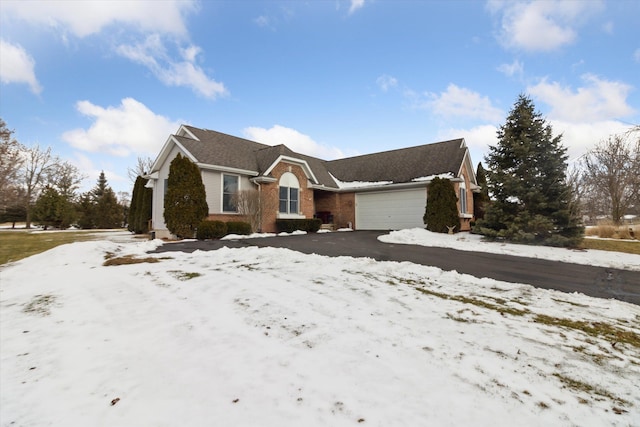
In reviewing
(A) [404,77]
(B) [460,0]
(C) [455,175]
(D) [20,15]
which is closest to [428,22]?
(B) [460,0]

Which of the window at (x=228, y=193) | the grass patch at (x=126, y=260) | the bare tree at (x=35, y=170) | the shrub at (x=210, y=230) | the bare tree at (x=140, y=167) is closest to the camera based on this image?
the grass patch at (x=126, y=260)

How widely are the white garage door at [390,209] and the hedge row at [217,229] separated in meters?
9.67

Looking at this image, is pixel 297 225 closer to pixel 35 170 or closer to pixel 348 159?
pixel 348 159

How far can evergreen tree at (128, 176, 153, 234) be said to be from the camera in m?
20.1

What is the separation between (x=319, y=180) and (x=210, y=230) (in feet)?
32.0

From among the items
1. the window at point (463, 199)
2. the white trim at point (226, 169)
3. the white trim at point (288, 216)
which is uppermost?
the white trim at point (226, 169)

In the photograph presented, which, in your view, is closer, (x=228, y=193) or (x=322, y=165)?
(x=228, y=193)

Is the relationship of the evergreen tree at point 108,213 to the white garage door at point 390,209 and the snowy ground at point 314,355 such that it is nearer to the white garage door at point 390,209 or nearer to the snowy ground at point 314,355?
the white garage door at point 390,209

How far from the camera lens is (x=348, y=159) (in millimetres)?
24875

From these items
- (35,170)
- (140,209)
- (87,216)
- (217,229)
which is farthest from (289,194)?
(35,170)

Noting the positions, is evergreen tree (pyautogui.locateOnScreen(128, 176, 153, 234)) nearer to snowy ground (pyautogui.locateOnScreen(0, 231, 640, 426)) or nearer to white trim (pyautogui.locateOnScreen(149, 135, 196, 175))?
white trim (pyautogui.locateOnScreen(149, 135, 196, 175))

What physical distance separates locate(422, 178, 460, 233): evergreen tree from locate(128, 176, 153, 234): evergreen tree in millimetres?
19075

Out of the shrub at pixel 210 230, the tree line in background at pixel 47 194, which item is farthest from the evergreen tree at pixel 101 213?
the shrub at pixel 210 230

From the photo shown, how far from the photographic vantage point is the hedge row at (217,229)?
12.9 m
